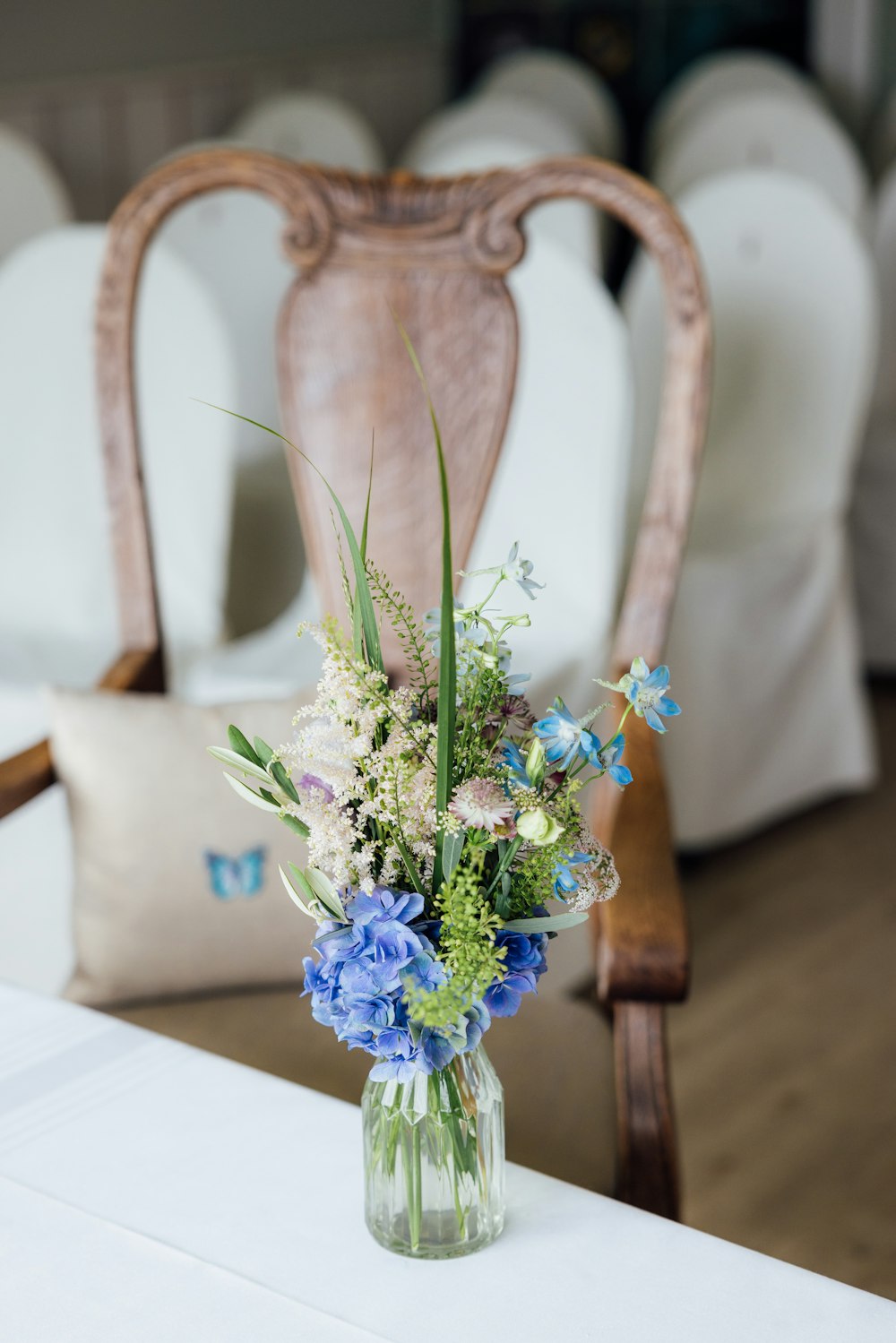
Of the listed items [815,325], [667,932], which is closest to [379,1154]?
[667,932]

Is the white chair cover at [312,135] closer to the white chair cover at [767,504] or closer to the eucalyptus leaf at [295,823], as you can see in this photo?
the white chair cover at [767,504]

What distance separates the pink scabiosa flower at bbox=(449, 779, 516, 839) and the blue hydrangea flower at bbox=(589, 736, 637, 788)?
5 cm

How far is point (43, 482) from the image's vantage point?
1.94 meters

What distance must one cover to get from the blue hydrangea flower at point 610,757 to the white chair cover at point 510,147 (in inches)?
84.9

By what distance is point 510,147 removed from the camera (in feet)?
9.39

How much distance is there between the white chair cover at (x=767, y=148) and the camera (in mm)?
3445

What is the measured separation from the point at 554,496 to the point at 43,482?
0.74m

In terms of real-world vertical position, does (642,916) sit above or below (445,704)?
below

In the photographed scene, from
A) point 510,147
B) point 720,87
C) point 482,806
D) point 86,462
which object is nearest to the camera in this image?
point 482,806

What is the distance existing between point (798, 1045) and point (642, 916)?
1.18 meters

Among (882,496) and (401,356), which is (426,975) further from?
(882,496)

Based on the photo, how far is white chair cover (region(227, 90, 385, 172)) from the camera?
3.82 metres

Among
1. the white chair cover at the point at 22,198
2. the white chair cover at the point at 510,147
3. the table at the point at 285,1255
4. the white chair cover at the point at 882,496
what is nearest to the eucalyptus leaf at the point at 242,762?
the table at the point at 285,1255

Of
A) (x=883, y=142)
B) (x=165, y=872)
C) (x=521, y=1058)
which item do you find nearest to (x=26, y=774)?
(x=165, y=872)
